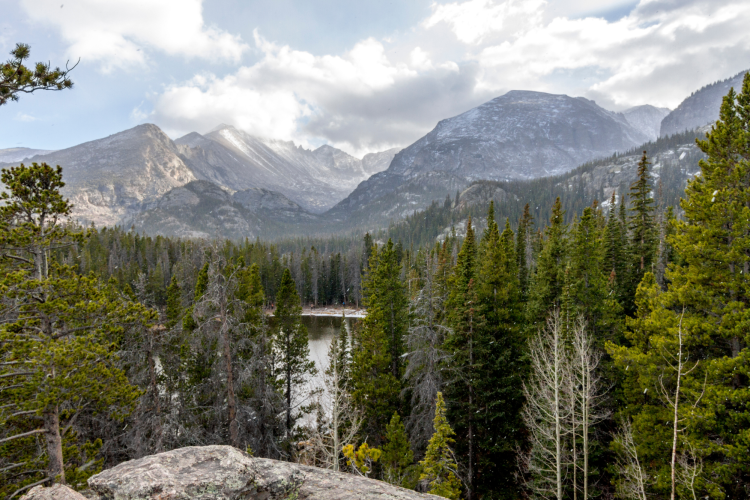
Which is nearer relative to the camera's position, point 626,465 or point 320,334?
point 626,465

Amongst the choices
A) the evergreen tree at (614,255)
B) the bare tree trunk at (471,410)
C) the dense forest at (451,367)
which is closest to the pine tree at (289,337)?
the dense forest at (451,367)

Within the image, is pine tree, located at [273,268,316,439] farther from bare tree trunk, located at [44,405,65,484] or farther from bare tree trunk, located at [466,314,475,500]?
bare tree trunk, located at [44,405,65,484]

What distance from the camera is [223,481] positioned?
4.46 metres

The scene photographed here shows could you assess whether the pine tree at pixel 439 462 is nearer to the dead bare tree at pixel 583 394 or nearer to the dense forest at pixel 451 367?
the dense forest at pixel 451 367

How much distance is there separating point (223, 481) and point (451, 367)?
15.6 m

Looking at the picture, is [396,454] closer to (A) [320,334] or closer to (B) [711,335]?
(B) [711,335]

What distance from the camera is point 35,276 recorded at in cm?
922

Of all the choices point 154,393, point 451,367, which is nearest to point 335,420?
point 451,367

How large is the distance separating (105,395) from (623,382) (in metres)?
21.8

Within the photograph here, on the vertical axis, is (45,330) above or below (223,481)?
above

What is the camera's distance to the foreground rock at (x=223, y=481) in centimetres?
421

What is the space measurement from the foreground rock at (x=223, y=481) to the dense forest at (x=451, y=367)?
5.66 m

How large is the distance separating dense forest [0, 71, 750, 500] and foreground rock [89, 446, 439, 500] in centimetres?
566

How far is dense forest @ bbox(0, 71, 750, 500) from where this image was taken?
894 cm
